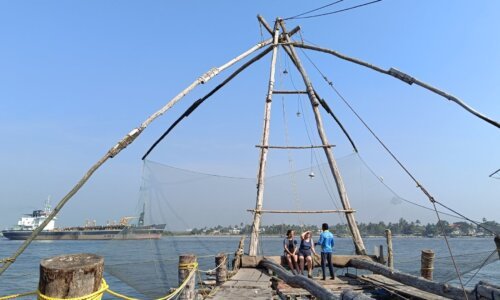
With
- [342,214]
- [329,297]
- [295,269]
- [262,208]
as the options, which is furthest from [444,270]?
[329,297]

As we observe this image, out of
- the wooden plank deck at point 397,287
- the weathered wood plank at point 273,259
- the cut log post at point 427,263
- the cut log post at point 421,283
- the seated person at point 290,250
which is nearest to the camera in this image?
the cut log post at point 421,283

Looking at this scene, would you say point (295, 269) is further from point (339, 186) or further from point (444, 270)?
point (444, 270)

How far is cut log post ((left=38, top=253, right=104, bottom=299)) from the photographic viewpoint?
2842 mm

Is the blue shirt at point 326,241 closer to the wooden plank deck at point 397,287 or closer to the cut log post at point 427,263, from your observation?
the wooden plank deck at point 397,287

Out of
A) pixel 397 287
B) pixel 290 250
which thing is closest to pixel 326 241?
pixel 290 250

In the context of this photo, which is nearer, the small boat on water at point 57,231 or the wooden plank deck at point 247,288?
the wooden plank deck at point 247,288

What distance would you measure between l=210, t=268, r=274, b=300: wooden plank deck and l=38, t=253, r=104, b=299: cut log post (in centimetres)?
488

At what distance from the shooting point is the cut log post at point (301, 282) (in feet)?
24.6

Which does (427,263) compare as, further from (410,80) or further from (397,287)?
(410,80)

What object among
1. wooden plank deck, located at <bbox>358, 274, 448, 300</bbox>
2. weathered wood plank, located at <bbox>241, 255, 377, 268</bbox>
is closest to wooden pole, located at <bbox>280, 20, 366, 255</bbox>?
weathered wood plank, located at <bbox>241, 255, 377, 268</bbox>

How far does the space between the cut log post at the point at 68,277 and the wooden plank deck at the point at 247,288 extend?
4875mm

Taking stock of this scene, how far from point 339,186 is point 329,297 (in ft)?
21.6

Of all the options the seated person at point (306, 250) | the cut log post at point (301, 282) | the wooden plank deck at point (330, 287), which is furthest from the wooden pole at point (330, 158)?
the cut log post at point (301, 282)

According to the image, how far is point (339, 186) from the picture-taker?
1334 cm
